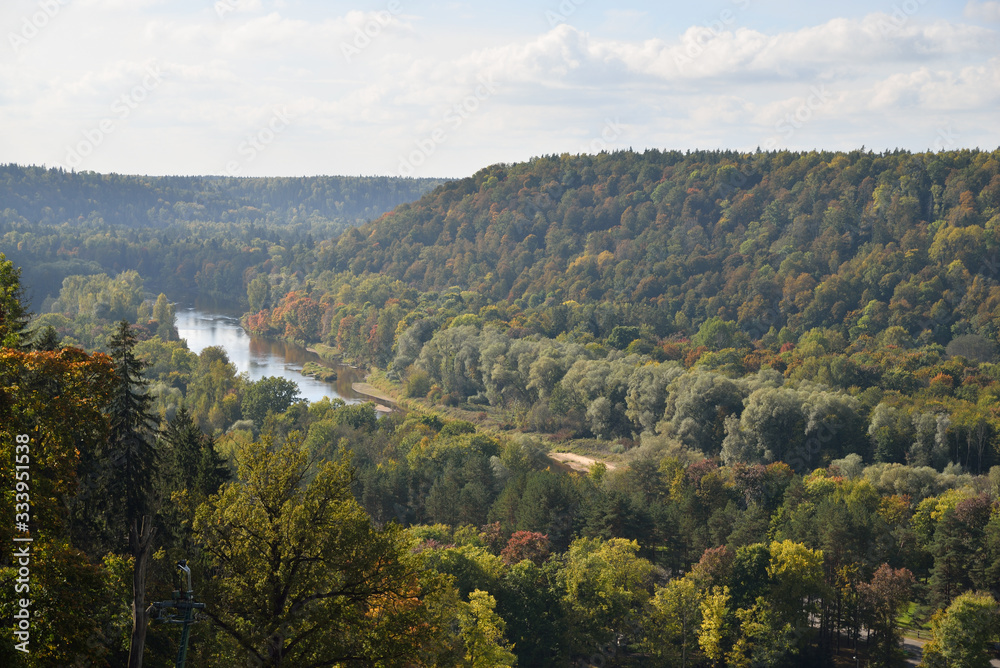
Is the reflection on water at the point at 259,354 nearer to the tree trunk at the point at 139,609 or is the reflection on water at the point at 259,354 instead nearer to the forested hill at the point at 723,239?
the forested hill at the point at 723,239

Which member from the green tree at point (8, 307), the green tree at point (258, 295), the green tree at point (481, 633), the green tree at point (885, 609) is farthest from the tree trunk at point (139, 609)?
the green tree at point (258, 295)

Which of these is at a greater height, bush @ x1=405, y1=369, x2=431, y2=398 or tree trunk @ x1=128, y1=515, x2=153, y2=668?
tree trunk @ x1=128, y1=515, x2=153, y2=668

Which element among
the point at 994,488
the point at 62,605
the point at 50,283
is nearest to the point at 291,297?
the point at 50,283

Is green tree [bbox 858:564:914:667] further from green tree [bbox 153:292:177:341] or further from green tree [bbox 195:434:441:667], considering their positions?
green tree [bbox 153:292:177:341]

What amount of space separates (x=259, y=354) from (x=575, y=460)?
67.9 meters

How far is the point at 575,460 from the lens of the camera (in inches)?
3093

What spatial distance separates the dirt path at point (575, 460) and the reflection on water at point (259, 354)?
104 ft

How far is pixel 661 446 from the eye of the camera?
70.5 metres

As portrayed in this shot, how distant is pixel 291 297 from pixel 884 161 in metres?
A: 99.3

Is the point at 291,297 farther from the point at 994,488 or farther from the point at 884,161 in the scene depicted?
the point at 994,488

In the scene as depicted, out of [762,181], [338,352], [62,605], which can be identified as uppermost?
[762,181]

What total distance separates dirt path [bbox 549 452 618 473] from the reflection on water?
31.6 metres

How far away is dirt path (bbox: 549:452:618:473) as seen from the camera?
250 feet

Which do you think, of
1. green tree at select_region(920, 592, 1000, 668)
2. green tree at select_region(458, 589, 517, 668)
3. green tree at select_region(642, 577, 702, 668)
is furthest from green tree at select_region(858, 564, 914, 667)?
green tree at select_region(458, 589, 517, 668)
